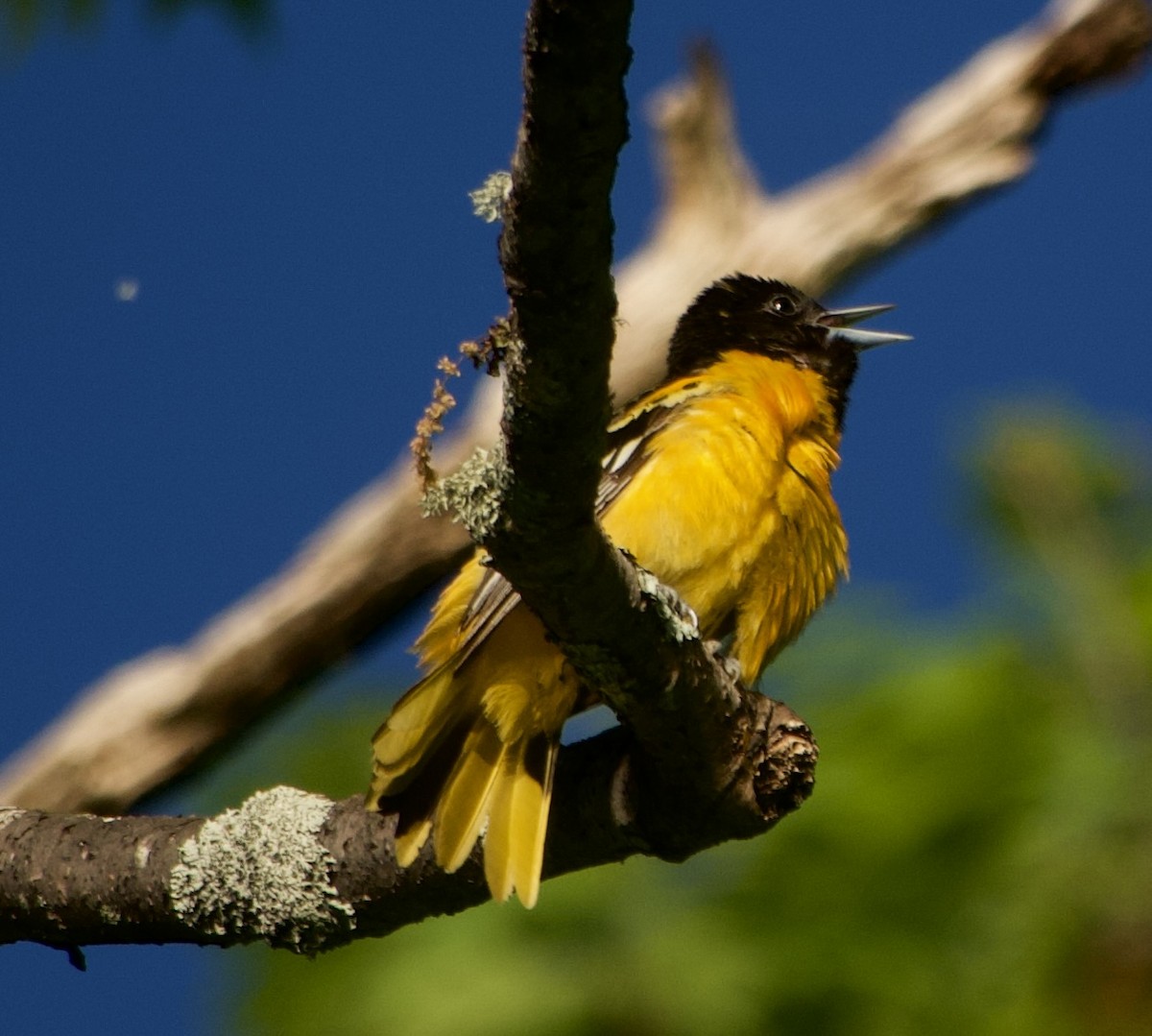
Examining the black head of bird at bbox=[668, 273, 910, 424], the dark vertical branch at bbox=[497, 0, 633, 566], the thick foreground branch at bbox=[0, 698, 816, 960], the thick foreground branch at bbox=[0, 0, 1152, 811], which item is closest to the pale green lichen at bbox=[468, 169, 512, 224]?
the dark vertical branch at bbox=[497, 0, 633, 566]

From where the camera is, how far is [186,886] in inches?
134

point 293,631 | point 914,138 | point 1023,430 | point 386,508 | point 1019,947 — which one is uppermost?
point 914,138

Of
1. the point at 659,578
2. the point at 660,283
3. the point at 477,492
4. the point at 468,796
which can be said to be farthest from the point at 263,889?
the point at 660,283

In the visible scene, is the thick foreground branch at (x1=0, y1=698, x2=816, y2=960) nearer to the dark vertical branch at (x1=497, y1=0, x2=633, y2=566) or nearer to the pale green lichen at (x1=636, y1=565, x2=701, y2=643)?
the pale green lichen at (x1=636, y1=565, x2=701, y2=643)

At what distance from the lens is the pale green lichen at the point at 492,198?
2.27 metres

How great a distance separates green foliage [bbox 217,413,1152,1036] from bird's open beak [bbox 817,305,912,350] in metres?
0.88

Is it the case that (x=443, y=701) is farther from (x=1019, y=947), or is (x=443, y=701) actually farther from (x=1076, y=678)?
(x=1076, y=678)

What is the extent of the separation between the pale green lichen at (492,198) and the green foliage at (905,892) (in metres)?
2.54

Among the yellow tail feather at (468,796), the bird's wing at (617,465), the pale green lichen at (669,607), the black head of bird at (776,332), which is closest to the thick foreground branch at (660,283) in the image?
the black head of bird at (776,332)

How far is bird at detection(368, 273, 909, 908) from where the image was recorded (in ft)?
11.3

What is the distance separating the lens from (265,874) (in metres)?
3.38

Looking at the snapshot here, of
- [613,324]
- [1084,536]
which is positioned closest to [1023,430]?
[1084,536]

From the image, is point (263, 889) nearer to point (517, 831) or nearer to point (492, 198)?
point (517, 831)

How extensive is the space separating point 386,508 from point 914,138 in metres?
2.42
